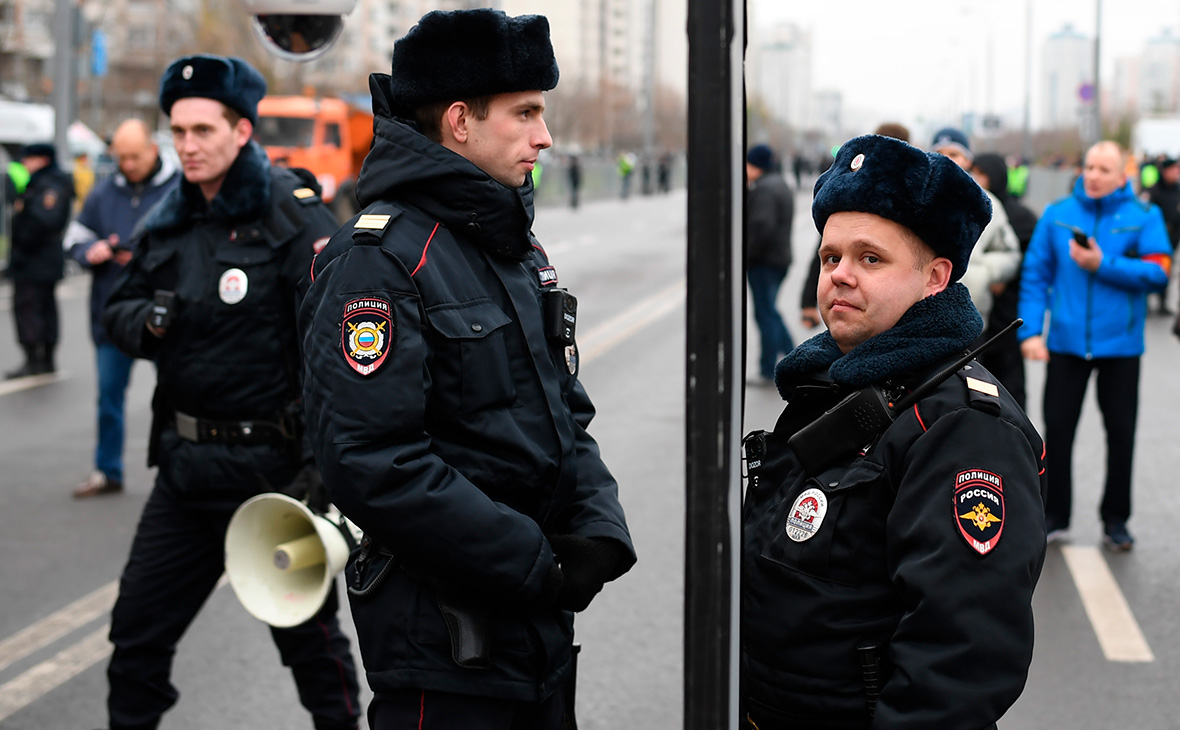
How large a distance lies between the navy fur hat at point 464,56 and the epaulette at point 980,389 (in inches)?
36.0

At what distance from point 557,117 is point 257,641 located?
74122 mm

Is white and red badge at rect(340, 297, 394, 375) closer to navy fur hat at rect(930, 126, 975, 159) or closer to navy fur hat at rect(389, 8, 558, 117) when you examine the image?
navy fur hat at rect(389, 8, 558, 117)

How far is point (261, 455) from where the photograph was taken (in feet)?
11.7

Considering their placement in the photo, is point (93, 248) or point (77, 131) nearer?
point (93, 248)

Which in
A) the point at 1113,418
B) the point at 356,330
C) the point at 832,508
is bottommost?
the point at 1113,418

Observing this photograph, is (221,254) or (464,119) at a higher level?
(464,119)

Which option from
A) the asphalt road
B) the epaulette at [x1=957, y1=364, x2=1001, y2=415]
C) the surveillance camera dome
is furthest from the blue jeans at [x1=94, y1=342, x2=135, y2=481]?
the epaulette at [x1=957, y1=364, x2=1001, y2=415]

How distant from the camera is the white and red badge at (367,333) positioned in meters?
2.16

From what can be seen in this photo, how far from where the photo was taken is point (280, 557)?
330 cm

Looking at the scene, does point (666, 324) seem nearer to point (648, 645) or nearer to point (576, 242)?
point (648, 645)

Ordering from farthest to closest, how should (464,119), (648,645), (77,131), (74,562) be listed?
(77,131)
(74,562)
(648,645)
(464,119)

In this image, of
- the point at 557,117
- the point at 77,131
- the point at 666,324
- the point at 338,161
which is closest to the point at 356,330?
the point at 666,324

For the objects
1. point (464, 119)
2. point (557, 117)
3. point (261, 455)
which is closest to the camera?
point (464, 119)

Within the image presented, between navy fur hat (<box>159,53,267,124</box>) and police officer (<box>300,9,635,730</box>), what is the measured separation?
142cm
